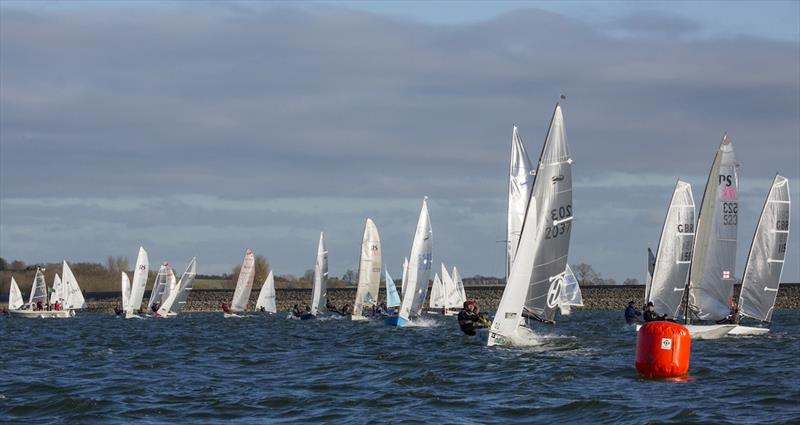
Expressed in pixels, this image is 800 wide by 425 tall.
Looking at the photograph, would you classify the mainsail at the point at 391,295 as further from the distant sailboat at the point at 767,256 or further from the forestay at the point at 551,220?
the forestay at the point at 551,220

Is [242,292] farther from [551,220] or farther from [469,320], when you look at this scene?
[551,220]

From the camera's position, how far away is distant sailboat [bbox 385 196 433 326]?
176 ft

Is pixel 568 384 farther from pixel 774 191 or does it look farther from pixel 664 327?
pixel 774 191

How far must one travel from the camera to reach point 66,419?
1956 cm

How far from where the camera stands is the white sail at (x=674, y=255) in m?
40.4

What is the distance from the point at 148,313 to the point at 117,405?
61.3 m

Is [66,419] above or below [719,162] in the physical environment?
below

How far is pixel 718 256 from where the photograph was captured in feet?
127

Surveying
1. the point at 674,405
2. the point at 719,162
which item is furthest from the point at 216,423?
the point at 719,162

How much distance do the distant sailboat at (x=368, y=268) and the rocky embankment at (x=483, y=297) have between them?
34038mm

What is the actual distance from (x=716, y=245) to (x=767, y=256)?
11.4ft

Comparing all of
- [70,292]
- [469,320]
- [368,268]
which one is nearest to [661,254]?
[469,320]

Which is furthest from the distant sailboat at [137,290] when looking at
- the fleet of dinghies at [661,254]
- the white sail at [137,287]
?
the fleet of dinghies at [661,254]

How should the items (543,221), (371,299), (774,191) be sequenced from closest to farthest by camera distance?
(543,221) < (774,191) < (371,299)
